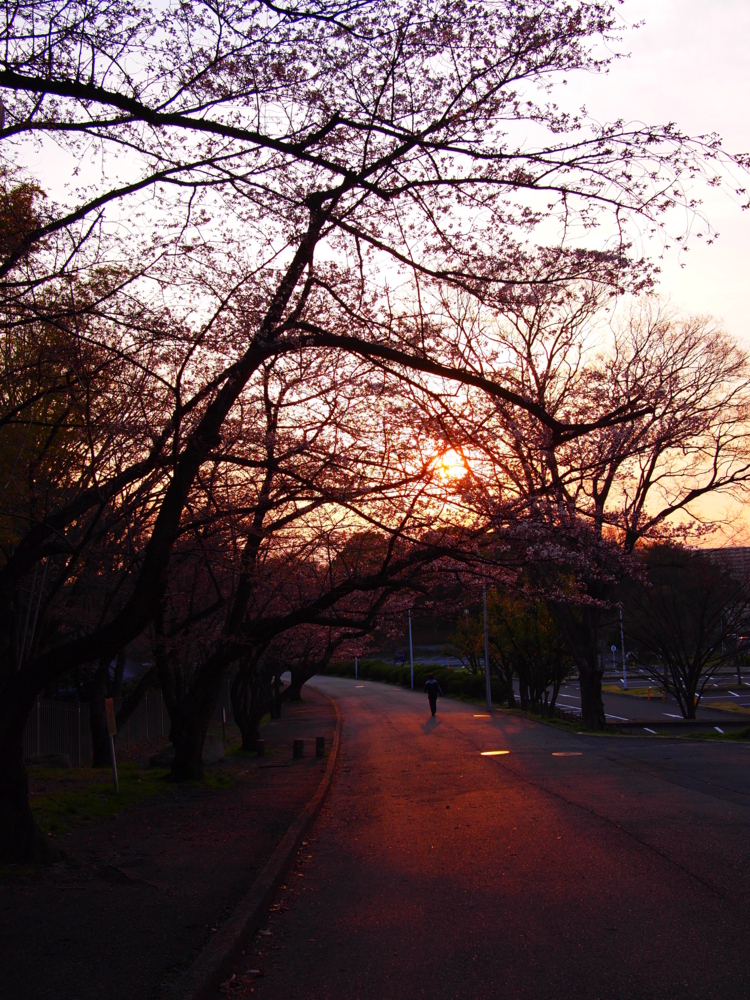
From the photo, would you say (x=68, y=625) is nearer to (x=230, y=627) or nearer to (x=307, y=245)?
(x=230, y=627)

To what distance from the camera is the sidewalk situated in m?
5.02

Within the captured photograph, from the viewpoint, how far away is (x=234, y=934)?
223 inches

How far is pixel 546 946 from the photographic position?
5.44 meters

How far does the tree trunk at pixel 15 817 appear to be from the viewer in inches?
318

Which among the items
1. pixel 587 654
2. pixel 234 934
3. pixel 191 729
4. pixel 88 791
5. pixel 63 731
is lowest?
pixel 88 791

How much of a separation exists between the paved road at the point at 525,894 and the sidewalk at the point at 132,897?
56cm

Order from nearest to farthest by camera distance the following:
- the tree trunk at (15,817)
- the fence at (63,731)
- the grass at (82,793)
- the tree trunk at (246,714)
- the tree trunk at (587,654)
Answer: the tree trunk at (15,817), the grass at (82,793), the fence at (63,731), the tree trunk at (246,714), the tree trunk at (587,654)

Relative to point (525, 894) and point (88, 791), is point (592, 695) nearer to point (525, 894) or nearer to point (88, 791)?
point (88, 791)

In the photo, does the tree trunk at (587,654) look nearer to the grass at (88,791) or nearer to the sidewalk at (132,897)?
the grass at (88,791)

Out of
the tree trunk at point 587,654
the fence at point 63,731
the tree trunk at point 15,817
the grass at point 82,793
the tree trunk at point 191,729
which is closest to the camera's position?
the tree trunk at point 15,817

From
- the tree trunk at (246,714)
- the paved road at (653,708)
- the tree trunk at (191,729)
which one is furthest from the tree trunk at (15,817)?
the paved road at (653,708)

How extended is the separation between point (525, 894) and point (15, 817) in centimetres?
471

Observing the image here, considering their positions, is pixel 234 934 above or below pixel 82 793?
above

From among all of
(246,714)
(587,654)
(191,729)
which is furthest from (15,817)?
(587,654)
